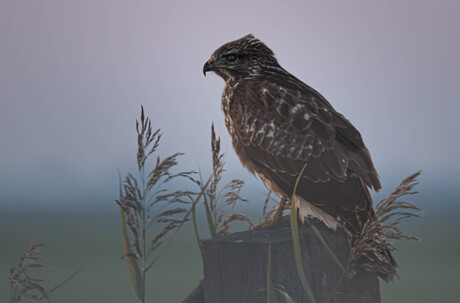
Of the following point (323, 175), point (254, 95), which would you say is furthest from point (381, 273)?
point (254, 95)

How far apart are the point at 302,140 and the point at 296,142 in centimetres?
5

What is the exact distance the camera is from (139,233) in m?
2.84

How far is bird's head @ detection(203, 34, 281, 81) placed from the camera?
14.5 ft

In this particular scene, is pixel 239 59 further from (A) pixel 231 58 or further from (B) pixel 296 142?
(B) pixel 296 142

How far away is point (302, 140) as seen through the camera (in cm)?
375

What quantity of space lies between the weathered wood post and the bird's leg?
A: 654mm

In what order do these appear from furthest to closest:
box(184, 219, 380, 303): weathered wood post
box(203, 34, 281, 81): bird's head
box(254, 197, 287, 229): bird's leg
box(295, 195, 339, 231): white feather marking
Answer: box(203, 34, 281, 81): bird's head → box(254, 197, 287, 229): bird's leg → box(295, 195, 339, 231): white feather marking → box(184, 219, 380, 303): weathered wood post

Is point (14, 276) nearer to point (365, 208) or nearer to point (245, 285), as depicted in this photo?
point (245, 285)

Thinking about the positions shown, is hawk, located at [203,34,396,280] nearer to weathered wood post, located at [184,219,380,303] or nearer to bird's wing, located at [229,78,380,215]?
bird's wing, located at [229,78,380,215]

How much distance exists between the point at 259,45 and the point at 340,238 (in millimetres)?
2124

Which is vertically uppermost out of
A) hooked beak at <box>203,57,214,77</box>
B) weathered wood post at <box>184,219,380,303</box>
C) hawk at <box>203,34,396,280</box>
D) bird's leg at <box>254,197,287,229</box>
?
hooked beak at <box>203,57,214,77</box>

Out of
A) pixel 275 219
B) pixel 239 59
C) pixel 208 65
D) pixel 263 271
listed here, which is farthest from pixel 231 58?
pixel 263 271

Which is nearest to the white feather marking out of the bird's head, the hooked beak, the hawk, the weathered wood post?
the hawk

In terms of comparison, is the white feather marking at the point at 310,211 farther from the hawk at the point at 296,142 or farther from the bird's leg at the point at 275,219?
the bird's leg at the point at 275,219
